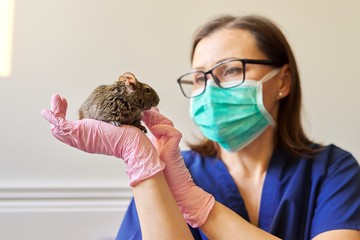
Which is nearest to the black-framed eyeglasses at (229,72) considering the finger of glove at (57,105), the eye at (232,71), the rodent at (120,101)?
the eye at (232,71)

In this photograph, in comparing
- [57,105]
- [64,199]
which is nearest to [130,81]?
[57,105]

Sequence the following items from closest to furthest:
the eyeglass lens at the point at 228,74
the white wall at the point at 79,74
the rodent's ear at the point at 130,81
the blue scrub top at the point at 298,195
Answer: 1. the rodent's ear at the point at 130,81
2. the blue scrub top at the point at 298,195
3. the eyeglass lens at the point at 228,74
4. the white wall at the point at 79,74

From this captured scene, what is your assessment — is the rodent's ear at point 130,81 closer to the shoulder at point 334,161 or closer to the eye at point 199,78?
the eye at point 199,78

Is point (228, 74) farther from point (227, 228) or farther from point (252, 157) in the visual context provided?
point (227, 228)

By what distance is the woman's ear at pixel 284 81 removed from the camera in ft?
3.52

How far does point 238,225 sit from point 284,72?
50 cm

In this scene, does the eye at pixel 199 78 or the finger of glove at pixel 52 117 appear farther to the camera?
the eye at pixel 199 78

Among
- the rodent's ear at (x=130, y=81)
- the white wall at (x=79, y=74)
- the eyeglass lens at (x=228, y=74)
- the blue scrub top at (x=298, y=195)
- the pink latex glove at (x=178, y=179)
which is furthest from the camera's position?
the white wall at (x=79, y=74)

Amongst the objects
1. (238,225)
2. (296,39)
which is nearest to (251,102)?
(238,225)

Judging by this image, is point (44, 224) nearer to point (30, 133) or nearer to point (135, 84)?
point (30, 133)

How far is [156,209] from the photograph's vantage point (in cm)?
72

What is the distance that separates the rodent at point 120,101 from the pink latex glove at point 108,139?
2 centimetres

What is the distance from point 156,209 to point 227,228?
7.2 inches

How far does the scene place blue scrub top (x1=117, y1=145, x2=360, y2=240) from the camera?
2.92 ft
